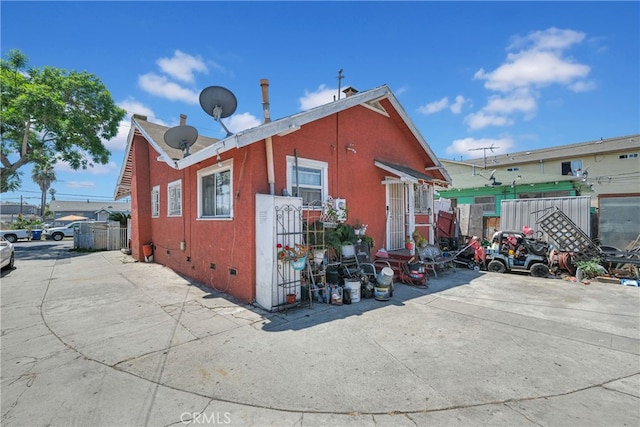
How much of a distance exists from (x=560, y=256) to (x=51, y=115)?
905 inches

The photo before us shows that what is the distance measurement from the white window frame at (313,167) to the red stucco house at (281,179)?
0.02 metres

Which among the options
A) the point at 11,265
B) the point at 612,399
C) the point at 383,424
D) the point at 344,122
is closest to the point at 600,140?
the point at 344,122

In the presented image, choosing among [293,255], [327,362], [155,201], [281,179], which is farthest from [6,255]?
[327,362]

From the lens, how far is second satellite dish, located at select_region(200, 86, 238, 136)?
A: 666cm

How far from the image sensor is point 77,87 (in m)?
17.1

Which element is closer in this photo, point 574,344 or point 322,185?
point 574,344

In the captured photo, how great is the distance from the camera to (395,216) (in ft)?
30.4

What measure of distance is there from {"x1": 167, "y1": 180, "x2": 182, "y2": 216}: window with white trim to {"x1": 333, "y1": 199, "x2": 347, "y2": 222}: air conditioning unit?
544 centimetres

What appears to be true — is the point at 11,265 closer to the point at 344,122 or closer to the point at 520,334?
the point at 344,122

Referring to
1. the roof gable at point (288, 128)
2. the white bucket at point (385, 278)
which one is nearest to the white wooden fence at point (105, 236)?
the roof gable at point (288, 128)

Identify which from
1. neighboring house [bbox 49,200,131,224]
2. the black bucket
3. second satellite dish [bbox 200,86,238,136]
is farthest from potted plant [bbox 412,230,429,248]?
neighboring house [bbox 49,200,131,224]

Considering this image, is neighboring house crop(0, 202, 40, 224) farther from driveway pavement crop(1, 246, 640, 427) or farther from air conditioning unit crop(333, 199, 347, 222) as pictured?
air conditioning unit crop(333, 199, 347, 222)

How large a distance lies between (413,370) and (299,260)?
278 cm

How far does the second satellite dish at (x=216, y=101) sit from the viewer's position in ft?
21.9
